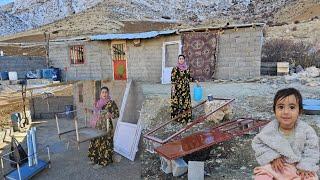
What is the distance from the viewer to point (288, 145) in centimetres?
243

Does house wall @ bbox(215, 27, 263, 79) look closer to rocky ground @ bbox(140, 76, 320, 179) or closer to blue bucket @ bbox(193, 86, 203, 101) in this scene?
rocky ground @ bbox(140, 76, 320, 179)

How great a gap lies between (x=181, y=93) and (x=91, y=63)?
9247 mm

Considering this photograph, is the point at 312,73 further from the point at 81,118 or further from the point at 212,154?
the point at 81,118

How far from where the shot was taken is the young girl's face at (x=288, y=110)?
2.39 metres

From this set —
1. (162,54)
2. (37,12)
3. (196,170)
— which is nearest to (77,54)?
(162,54)

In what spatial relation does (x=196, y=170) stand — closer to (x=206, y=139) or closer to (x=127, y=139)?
(x=206, y=139)

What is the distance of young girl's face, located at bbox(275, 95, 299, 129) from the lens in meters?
2.39

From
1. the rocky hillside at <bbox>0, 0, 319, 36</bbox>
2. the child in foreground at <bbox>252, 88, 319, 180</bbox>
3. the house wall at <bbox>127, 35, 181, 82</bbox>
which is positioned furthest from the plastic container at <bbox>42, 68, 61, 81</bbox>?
the rocky hillside at <bbox>0, 0, 319, 36</bbox>

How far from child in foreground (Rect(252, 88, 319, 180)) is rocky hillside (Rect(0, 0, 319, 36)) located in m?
39.4

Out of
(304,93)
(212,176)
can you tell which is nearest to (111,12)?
(304,93)

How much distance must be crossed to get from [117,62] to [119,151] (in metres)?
7.32

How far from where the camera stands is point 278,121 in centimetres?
251

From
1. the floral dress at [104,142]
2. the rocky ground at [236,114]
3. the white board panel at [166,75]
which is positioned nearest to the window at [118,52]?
the white board panel at [166,75]

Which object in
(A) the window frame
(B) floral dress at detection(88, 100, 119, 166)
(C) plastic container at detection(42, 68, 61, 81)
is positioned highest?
(A) the window frame
